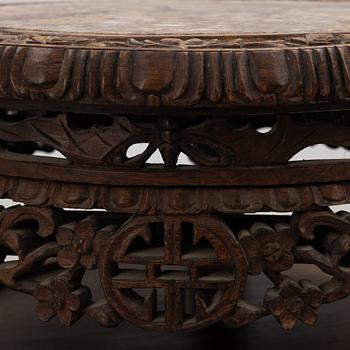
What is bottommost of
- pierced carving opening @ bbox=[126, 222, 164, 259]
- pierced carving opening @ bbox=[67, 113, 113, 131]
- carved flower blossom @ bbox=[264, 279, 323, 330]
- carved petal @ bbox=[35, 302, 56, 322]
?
carved petal @ bbox=[35, 302, 56, 322]

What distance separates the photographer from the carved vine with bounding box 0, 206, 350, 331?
1.36 metres

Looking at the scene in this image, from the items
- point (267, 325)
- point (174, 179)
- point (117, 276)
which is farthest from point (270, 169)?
point (267, 325)

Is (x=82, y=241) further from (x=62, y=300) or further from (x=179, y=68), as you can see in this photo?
(x=179, y=68)

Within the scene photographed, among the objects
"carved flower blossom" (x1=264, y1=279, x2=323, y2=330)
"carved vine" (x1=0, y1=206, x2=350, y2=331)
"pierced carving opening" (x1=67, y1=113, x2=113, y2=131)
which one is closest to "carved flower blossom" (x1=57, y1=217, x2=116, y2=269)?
"carved vine" (x1=0, y1=206, x2=350, y2=331)

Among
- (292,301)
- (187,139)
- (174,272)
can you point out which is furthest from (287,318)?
(187,139)

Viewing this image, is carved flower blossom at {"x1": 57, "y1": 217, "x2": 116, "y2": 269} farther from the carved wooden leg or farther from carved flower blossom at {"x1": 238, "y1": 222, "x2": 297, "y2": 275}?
carved flower blossom at {"x1": 238, "y1": 222, "x2": 297, "y2": 275}

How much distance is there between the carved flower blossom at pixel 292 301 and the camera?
1.40 meters

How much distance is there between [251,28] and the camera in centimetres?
144

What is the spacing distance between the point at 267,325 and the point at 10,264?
0.50 metres

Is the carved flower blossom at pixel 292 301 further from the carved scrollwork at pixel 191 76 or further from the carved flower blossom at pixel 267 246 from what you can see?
the carved scrollwork at pixel 191 76

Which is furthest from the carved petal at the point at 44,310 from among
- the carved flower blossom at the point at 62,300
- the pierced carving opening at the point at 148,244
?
the pierced carving opening at the point at 148,244

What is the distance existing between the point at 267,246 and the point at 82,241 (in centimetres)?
23

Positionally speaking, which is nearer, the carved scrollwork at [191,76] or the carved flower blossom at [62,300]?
the carved scrollwork at [191,76]

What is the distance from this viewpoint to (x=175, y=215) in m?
1.34
